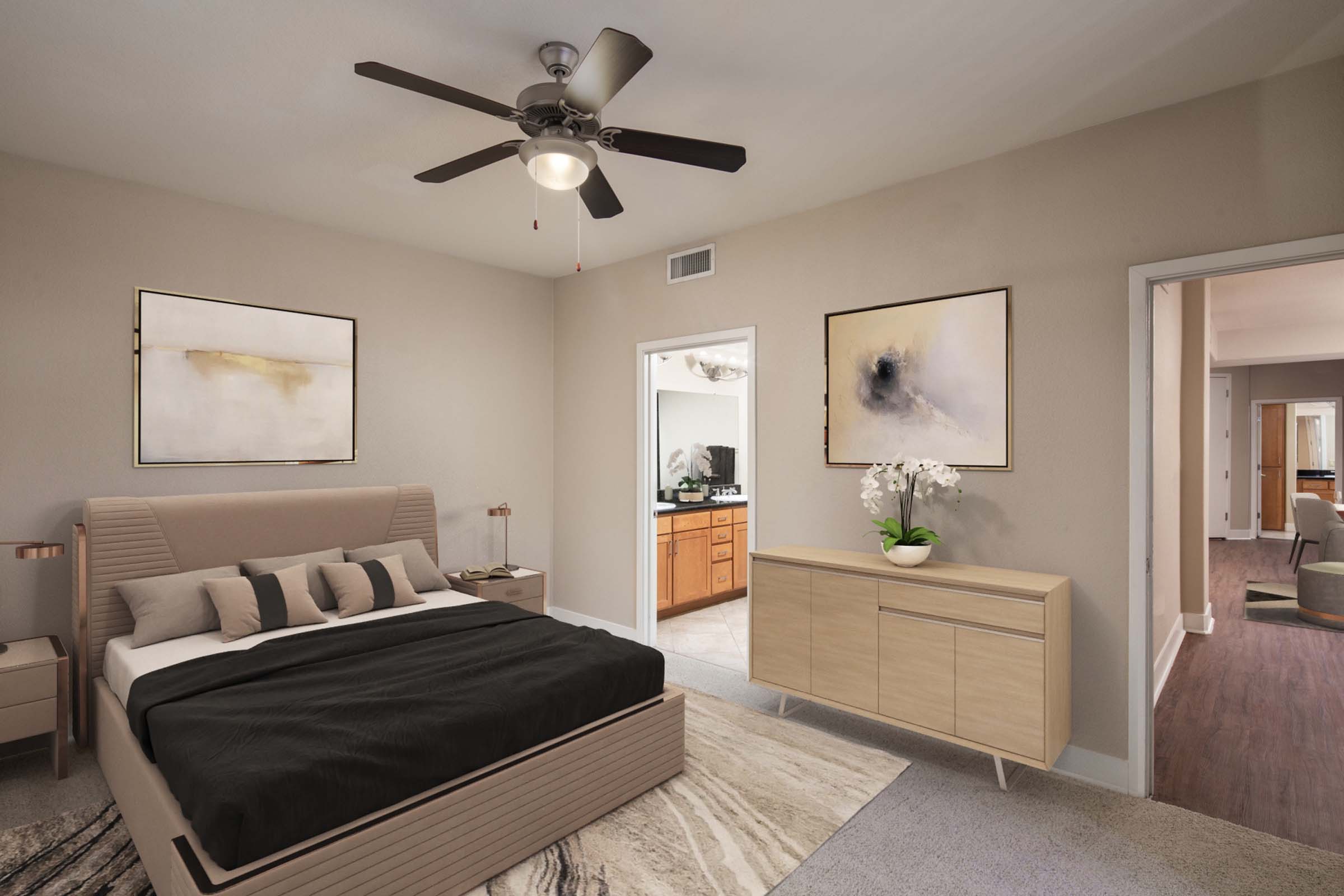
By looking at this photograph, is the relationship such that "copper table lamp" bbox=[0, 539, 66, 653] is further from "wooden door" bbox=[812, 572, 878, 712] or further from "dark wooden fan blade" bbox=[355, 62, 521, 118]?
"wooden door" bbox=[812, 572, 878, 712]

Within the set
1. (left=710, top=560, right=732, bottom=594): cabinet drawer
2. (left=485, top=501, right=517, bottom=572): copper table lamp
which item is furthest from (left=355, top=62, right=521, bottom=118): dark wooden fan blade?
(left=710, top=560, right=732, bottom=594): cabinet drawer

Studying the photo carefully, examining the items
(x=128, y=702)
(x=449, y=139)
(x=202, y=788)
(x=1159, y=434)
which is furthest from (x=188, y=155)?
(x=1159, y=434)

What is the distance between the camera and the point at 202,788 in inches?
67.8

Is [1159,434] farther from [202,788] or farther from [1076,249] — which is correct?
[202,788]

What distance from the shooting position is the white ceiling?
2072mm

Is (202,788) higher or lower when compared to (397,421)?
lower

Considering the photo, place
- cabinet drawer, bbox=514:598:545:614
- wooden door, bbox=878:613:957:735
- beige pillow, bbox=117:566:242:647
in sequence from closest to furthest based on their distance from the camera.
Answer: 1. wooden door, bbox=878:613:957:735
2. beige pillow, bbox=117:566:242:647
3. cabinet drawer, bbox=514:598:545:614

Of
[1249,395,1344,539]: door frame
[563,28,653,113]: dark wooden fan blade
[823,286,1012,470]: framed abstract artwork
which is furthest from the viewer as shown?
[1249,395,1344,539]: door frame

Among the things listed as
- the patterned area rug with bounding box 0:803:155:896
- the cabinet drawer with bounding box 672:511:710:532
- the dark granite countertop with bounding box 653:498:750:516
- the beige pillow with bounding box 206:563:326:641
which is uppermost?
the dark granite countertop with bounding box 653:498:750:516

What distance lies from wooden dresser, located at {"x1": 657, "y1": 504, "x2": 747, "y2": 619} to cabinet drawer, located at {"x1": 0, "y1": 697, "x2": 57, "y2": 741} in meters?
3.46

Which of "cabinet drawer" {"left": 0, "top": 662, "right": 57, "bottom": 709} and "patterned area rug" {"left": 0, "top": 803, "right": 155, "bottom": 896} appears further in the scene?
"cabinet drawer" {"left": 0, "top": 662, "right": 57, "bottom": 709}

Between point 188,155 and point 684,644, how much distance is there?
13.3 ft

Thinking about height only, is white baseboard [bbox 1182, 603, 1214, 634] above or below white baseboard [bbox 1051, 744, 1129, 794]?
above

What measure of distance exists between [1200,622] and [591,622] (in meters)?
4.46
